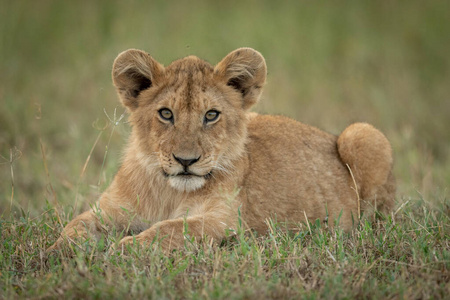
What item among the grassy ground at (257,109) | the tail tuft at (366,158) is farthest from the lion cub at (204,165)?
the grassy ground at (257,109)

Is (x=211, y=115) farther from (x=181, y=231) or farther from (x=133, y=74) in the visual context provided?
(x=181, y=231)

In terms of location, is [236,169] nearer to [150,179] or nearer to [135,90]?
[150,179]

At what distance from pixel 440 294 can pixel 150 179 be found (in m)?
2.40

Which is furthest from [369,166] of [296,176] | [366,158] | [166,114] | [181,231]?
[181,231]

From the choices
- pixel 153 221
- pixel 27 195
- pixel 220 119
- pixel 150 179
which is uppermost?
pixel 220 119

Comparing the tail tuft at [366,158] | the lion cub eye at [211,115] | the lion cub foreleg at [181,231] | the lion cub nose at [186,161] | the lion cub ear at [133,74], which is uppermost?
the lion cub ear at [133,74]

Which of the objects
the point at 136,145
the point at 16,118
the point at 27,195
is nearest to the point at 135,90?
the point at 136,145

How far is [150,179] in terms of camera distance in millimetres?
4875

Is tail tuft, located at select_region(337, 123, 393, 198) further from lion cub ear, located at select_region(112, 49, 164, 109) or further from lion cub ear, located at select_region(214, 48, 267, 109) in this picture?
lion cub ear, located at select_region(112, 49, 164, 109)

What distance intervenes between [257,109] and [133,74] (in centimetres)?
411

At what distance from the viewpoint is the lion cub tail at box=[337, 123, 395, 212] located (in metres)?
5.76

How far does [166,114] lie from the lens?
4.62 metres

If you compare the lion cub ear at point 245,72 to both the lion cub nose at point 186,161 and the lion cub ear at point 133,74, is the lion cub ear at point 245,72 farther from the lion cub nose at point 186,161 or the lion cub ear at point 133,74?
the lion cub nose at point 186,161

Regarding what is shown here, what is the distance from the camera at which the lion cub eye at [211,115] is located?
15.3 ft
